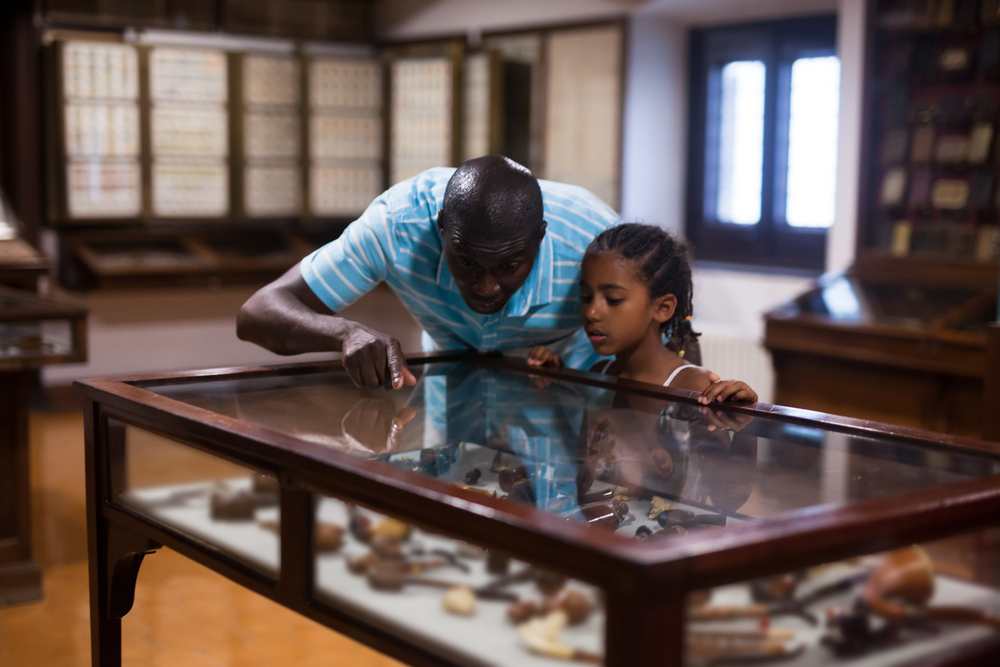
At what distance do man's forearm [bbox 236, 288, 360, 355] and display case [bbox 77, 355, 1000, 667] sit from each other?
105 mm

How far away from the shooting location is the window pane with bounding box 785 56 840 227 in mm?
6039

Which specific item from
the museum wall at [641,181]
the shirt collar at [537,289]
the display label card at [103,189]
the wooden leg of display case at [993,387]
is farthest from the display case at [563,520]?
the display label card at [103,189]

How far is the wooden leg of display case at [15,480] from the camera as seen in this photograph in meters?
3.93

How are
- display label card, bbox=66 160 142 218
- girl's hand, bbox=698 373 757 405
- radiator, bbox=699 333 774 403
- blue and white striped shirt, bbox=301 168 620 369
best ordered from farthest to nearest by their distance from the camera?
display label card, bbox=66 160 142 218, radiator, bbox=699 333 774 403, blue and white striped shirt, bbox=301 168 620 369, girl's hand, bbox=698 373 757 405

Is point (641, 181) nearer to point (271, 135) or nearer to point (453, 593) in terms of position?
point (271, 135)

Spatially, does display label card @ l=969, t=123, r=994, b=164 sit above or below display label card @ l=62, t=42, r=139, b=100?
below

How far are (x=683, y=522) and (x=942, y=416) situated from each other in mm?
3536

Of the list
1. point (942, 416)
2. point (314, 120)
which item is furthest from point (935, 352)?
point (314, 120)

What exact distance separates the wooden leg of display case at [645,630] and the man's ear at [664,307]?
135 cm

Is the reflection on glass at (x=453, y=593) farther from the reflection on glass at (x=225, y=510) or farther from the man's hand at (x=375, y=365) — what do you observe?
the man's hand at (x=375, y=365)

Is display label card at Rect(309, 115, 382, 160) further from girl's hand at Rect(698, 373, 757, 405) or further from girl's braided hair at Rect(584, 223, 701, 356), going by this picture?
girl's hand at Rect(698, 373, 757, 405)

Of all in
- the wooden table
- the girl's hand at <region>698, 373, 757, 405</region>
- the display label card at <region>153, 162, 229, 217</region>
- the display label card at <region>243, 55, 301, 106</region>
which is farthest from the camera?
the display label card at <region>243, 55, 301, 106</region>

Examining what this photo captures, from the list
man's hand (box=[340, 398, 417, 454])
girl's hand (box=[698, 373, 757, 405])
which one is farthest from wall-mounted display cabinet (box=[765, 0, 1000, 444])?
man's hand (box=[340, 398, 417, 454])

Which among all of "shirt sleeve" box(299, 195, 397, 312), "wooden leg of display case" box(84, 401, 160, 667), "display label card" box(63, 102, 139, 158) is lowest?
"wooden leg of display case" box(84, 401, 160, 667)
